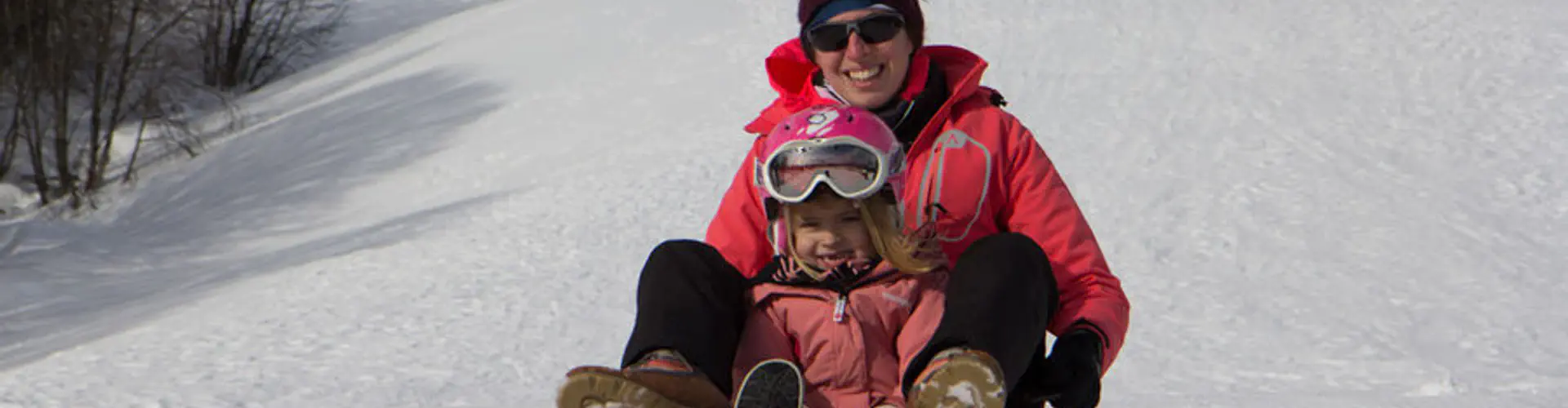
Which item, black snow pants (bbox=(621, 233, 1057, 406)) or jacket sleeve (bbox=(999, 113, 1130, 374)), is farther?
jacket sleeve (bbox=(999, 113, 1130, 374))

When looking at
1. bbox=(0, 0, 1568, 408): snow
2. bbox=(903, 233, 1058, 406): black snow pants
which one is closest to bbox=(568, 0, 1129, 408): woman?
bbox=(903, 233, 1058, 406): black snow pants

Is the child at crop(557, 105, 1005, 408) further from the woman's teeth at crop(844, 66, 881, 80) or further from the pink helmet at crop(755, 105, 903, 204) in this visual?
the woman's teeth at crop(844, 66, 881, 80)

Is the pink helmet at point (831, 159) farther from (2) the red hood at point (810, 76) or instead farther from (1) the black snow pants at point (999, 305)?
(2) the red hood at point (810, 76)

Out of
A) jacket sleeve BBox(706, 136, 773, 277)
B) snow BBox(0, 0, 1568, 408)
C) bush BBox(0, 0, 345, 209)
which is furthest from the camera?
bush BBox(0, 0, 345, 209)

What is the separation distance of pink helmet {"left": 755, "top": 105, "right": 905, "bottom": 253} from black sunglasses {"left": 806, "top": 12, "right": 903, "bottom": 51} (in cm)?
45

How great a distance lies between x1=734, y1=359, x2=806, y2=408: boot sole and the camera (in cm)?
254

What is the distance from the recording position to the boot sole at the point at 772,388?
254cm

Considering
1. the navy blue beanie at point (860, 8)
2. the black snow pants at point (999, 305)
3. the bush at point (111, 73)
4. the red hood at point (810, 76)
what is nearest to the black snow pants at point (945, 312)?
the black snow pants at point (999, 305)

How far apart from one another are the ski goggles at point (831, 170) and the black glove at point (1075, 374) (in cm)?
39

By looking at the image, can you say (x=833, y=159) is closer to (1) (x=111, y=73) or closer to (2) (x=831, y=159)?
(2) (x=831, y=159)

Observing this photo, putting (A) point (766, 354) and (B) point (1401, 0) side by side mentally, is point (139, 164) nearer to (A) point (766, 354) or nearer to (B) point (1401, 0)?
(B) point (1401, 0)

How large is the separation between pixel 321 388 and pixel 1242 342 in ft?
14.5

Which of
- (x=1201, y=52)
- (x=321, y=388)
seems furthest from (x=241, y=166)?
(x=321, y=388)

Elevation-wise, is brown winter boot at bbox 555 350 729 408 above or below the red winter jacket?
below
